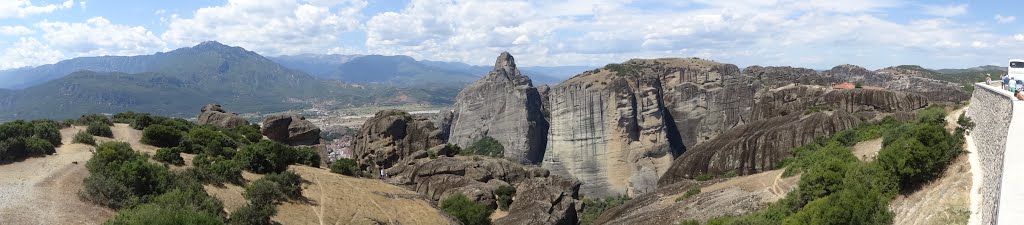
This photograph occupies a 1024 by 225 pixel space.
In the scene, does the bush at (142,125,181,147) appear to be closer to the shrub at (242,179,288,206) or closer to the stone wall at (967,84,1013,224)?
the shrub at (242,179,288,206)

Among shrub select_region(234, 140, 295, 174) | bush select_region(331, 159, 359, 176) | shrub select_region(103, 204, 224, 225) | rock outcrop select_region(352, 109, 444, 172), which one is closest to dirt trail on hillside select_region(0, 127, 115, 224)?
shrub select_region(103, 204, 224, 225)

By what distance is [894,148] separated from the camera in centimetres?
2672

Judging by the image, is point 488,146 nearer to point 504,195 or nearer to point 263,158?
point 504,195

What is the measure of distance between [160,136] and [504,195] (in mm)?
21841

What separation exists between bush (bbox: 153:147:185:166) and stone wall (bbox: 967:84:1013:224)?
102ft

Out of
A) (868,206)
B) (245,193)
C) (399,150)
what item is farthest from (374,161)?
(868,206)

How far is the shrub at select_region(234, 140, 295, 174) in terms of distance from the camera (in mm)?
32812

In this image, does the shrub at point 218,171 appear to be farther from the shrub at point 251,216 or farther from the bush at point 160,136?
the bush at point 160,136

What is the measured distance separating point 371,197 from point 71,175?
43.9 feet

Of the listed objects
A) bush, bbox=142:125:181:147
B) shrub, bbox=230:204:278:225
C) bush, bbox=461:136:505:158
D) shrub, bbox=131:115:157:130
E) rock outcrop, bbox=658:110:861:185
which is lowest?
bush, bbox=461:136:505:158

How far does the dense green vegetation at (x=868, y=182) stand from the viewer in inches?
856

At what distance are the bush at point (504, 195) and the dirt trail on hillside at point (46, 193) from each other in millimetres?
24828

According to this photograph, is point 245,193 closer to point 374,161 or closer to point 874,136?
point 374,161

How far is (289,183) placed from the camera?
28422mm
